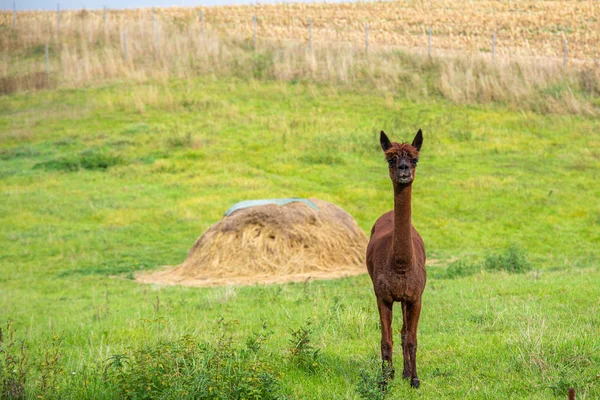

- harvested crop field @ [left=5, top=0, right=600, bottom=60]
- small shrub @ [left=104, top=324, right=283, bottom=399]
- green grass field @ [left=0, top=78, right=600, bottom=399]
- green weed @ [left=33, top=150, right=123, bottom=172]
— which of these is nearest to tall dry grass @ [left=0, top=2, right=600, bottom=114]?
harvested crop field @ [left=5, top=0, right=600, bottom=60]

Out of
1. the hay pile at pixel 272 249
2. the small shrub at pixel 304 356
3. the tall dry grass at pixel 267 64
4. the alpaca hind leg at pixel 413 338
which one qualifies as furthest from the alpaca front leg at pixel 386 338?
the tall dry grass at pixel 267 64

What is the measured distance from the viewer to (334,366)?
8648 millimetres

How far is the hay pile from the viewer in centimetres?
1762

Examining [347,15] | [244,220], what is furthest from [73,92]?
[347,15]

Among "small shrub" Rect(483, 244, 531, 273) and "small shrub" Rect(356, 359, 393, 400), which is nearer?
"small shrub" Rect(356, 359, 393, 400)

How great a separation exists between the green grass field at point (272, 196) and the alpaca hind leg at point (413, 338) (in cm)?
14

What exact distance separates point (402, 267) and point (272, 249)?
10.2 m

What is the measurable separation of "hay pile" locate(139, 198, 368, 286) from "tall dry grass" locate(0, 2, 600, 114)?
57.9 ft

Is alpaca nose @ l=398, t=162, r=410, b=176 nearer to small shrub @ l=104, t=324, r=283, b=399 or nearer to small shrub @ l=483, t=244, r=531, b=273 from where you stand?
small shrub @ l=104, t=324, r=283, b=399

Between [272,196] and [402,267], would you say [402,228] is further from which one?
[272,196]

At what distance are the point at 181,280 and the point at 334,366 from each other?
919 centimetres

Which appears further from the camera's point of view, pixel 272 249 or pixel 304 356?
pixel 272 249

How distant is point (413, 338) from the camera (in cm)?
805

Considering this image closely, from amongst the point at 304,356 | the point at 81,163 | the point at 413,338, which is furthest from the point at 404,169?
the point at 81,163
